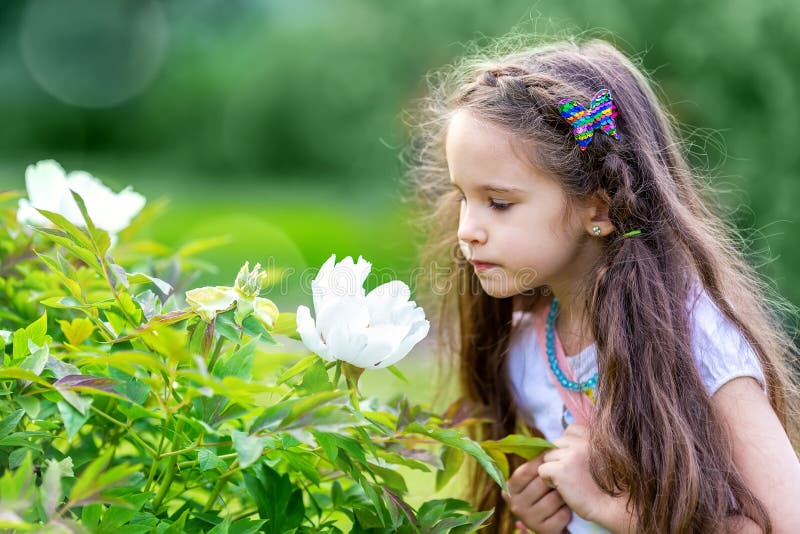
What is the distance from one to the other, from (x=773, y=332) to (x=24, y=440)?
3.85 feet

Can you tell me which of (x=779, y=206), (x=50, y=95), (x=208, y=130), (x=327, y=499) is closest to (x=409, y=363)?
(x=779, y=206)

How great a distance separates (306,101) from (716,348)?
30.9 feet

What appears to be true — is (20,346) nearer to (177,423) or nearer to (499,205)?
(177,423)

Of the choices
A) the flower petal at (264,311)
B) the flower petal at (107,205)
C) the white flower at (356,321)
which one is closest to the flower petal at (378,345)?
the white flower at (356,321)

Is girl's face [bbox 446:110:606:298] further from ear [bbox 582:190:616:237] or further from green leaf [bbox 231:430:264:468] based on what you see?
green leaf [bbox 231:430:264:468]

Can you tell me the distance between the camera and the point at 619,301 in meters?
1.42

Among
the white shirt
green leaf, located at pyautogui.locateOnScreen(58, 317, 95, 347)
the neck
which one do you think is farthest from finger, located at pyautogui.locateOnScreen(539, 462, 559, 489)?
green leaf, located at pyautogui.locateOnScreen(58, 317, 95, 347)

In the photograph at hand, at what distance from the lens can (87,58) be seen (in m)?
15.4

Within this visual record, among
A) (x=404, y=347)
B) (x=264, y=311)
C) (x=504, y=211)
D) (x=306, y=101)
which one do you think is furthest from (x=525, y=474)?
(x=306, y=101)

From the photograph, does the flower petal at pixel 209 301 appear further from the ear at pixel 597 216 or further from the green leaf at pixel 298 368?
the ear at pixel 597 216

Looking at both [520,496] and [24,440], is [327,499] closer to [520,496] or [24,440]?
[520,496]

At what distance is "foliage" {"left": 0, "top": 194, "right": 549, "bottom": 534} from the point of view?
2.86 feet

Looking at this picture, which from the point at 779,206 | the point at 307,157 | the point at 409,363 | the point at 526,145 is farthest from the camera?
the point at 307,157

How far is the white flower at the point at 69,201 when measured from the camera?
1.35 m
